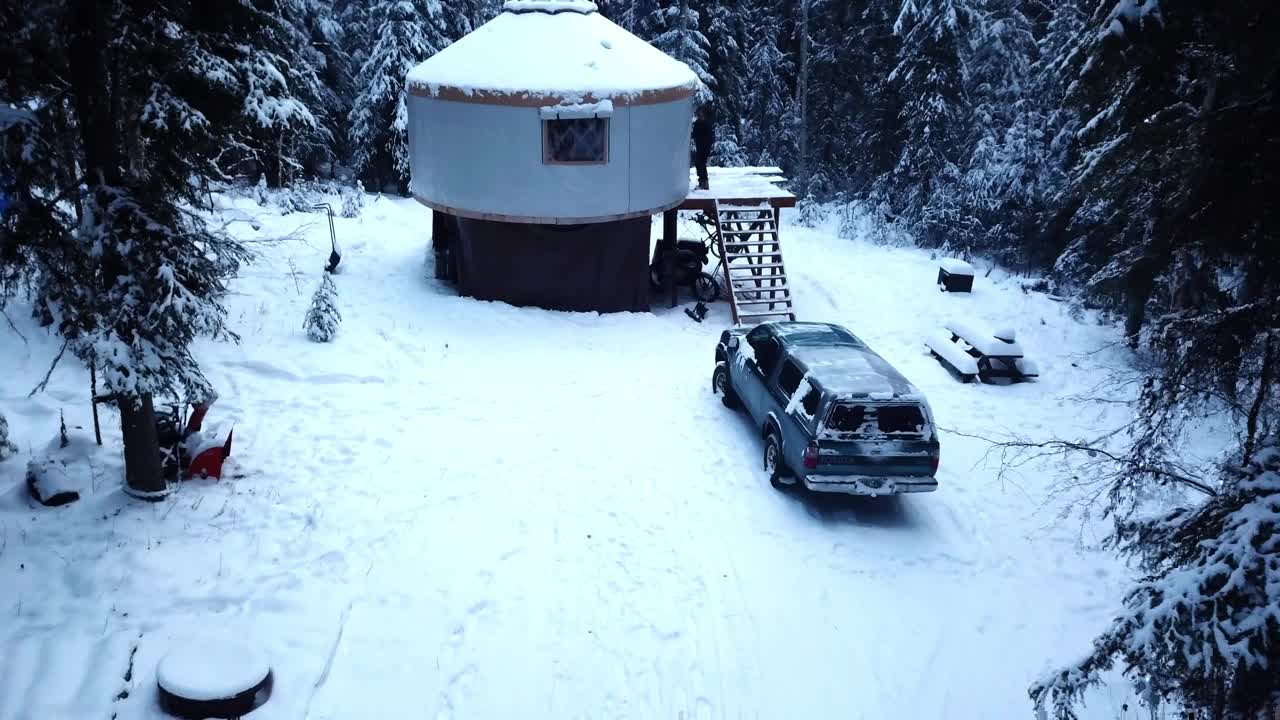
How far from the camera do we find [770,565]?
866 centimetres

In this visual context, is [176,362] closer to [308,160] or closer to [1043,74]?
[1043,74]

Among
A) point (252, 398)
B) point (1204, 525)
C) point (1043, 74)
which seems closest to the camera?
point (1204, 525)

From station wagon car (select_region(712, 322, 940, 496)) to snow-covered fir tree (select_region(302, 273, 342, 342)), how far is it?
23.0ft

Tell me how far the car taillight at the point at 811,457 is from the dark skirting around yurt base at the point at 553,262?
26.3 feet

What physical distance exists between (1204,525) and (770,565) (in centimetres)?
419

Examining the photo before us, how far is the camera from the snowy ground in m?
6.79

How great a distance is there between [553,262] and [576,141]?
235cm

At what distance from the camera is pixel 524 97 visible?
48.4 ft

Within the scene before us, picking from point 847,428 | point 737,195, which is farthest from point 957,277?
point 847,428

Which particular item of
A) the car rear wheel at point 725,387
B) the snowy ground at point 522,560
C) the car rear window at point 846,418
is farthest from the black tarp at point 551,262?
the car rear window at point 846,418

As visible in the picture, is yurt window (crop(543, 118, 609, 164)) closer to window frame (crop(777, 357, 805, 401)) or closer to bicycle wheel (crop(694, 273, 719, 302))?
bicycle wheel (crop(694, 273, 719, 302))

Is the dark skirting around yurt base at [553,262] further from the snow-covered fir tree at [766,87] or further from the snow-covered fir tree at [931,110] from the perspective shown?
the snow-covered fir tree at [766,87]

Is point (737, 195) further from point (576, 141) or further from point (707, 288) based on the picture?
point (576, 141)

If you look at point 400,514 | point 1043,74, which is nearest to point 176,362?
point 400,514
